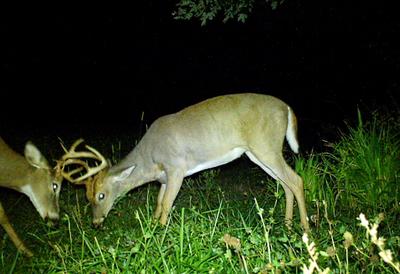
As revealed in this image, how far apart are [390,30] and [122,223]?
22.6ft

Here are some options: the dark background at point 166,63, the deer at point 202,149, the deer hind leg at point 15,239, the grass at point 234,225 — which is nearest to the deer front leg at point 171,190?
the deer at point 202,149

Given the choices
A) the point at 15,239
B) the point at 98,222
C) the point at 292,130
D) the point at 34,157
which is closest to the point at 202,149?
the point at 292,130

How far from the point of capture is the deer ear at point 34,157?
21.5ft

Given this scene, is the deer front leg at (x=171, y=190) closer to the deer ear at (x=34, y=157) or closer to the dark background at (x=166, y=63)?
the deer ear at (x=34, y=157)

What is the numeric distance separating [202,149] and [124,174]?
3.20 feet

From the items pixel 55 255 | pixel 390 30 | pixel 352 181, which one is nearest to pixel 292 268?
pixel 55 255

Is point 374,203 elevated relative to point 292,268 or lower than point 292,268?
lower

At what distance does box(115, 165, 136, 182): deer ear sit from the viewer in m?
6.95

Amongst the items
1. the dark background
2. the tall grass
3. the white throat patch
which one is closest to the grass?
the tall grass

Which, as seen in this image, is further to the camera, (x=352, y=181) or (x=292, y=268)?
(x=352, y=181)

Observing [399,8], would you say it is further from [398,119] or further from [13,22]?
[13,22]

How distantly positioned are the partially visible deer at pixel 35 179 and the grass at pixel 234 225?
250 millimetres

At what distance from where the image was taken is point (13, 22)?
2078cm

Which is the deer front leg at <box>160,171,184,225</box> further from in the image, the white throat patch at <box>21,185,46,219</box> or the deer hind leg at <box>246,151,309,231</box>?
the white throat patch at <box>21,185,46,219</box>
